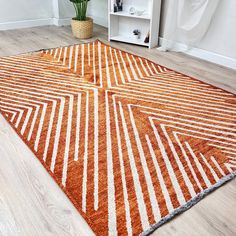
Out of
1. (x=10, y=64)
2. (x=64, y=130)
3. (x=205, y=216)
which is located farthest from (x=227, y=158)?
(x=10, y=64)

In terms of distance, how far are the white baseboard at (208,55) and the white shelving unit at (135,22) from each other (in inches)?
7.8

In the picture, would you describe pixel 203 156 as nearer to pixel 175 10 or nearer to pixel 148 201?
pixel 148 201

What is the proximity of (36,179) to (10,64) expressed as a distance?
1.72 m

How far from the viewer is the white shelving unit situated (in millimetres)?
3223

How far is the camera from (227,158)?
5.31ft

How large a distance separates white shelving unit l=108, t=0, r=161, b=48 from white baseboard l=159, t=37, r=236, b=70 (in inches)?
7.8

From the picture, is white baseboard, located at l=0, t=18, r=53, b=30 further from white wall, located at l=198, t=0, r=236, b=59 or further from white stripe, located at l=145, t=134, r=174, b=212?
white stripe, located at l=145, t=134, r=174, b=212

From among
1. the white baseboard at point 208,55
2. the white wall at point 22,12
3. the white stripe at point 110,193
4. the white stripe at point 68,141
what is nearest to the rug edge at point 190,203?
the white stripe at point 110,193

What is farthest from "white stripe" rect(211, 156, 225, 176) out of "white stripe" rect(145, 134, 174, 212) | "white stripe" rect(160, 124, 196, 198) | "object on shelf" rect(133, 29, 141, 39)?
"object on shelf" rect(133, 29, 141, 39)

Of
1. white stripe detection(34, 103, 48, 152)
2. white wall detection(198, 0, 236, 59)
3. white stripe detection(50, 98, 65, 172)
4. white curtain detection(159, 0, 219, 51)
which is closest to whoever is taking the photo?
white stripe detection(50, 98, 65, 172)

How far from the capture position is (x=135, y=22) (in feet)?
11.6

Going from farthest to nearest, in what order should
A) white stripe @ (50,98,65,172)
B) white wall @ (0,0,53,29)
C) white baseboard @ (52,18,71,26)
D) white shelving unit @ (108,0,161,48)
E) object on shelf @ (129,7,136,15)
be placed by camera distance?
white baseboard @ (52,18,71,26)
white wall @ (0,0,53,29)
object on shelf @ (129,7,136,15)
white shelving unit @ (108,0,161,48)
white stripe @ (50,98,65,172)

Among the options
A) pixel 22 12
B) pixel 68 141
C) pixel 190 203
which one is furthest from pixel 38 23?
pixel 190 203

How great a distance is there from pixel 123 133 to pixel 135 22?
7.09 feet
